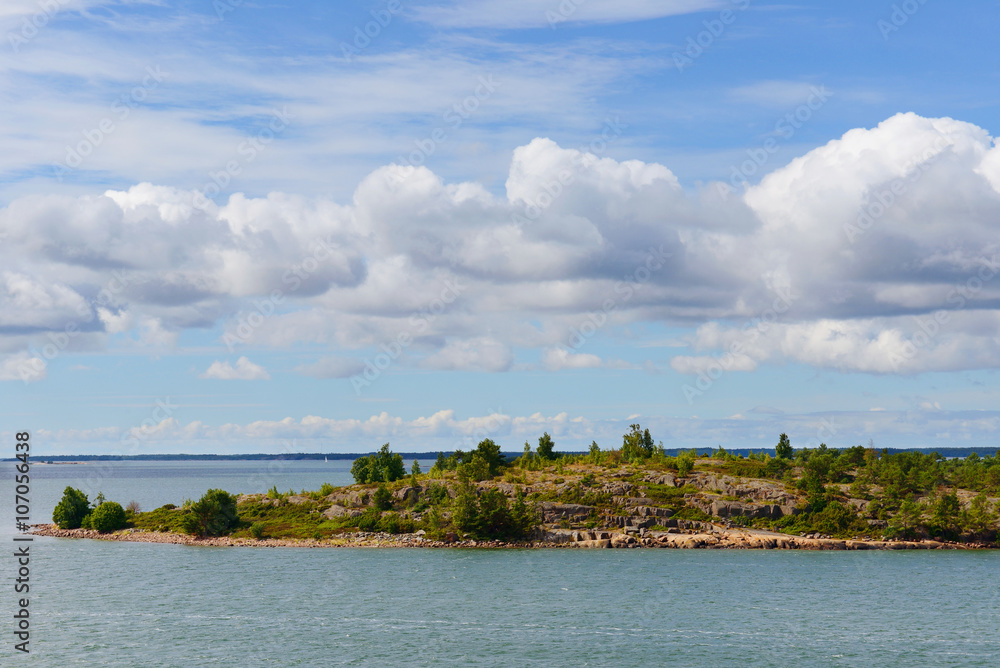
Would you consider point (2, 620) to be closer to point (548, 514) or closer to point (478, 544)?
point (478, 544)

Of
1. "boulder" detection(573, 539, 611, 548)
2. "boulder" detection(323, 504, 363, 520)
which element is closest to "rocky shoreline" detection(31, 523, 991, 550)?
"boulder" detection(573, 539, 611, 548)

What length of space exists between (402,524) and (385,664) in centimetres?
8480

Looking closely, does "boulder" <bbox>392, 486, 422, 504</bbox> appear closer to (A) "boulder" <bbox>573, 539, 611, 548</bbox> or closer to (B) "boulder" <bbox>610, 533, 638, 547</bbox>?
(A) "boulder" <bbox>573, 539, 611, 548</bbox>

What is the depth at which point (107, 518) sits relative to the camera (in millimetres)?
167000

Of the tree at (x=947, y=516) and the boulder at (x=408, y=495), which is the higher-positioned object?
the boulder at (x=408, y=495)

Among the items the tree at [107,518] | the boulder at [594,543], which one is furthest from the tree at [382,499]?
the tree at [107,518]

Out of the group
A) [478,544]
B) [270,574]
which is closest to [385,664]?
[270,574]

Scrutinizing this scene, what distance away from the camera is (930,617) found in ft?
308

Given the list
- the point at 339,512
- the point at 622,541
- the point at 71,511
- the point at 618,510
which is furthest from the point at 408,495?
the point at 71,511

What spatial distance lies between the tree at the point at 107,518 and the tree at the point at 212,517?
56.5 ft

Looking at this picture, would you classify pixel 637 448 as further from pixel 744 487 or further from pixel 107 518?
pixel 107 518

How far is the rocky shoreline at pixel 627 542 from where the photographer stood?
146375 mm

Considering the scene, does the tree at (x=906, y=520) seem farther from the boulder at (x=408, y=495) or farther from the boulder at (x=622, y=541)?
the boulder at (x=408, y=495)

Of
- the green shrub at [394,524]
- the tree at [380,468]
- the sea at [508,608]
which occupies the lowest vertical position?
the sea at [508,608]
